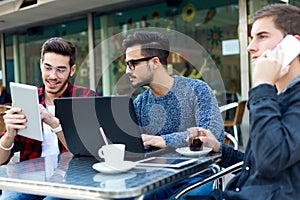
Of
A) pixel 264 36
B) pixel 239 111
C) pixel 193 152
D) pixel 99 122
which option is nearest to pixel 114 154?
pixel 99 122

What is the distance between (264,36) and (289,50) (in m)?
0.12

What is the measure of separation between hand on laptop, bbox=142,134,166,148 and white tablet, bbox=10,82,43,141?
45cm

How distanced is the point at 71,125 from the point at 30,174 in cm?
28

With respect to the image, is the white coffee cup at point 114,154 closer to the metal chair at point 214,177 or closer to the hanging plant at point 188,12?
the metal chair at point 214,177

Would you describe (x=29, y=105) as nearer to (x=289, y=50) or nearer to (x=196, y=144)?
(x=196, y=144)

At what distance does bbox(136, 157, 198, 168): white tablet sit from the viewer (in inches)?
51.9

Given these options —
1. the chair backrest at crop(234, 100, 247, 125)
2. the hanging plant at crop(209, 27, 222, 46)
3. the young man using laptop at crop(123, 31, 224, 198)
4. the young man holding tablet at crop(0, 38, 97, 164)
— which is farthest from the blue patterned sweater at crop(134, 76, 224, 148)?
the hanging plant at crop(209, 27, 222, 46)

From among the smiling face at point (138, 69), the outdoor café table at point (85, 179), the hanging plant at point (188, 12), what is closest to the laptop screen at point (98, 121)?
the outdoor café table at point (85, 179)

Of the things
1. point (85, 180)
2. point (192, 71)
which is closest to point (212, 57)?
point (192, 71)

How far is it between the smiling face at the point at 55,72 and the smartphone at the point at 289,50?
1.19 meters

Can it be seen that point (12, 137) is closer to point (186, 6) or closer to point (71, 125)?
point (71, 125)

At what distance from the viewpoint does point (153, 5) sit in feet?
19.0

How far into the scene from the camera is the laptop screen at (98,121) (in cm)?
137

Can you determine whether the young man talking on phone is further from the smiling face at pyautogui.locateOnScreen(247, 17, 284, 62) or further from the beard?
the beard
